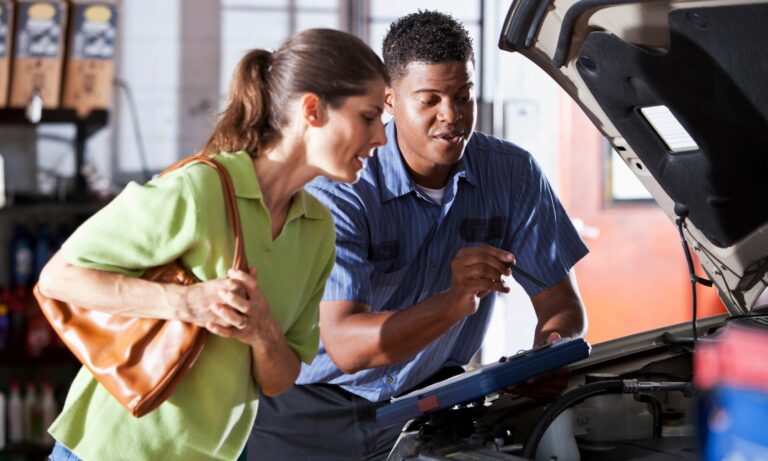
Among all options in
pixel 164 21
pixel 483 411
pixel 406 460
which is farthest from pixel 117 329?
pixel 164 21

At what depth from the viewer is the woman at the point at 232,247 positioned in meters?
1.28

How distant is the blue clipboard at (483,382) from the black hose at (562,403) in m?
0.05

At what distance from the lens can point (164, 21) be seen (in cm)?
407

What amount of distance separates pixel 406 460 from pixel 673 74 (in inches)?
26.2

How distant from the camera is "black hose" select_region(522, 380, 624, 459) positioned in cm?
134

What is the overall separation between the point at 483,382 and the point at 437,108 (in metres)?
0.63

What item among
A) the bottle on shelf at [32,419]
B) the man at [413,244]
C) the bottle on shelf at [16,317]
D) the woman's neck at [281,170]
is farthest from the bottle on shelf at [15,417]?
the woman's neck at [281,170]

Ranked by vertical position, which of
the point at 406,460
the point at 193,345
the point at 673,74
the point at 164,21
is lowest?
the point at 406,460

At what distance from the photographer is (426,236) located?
1.93 metres

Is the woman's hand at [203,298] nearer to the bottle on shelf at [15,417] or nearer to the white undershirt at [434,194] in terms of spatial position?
the white undershirt at [434,194]

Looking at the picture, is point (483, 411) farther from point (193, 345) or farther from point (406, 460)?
point (193, 345)

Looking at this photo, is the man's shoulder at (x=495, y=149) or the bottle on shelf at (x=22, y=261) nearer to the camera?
the man's shoulder at (x=495, y=149)

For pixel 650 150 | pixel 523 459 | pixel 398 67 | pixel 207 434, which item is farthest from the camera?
pixel 398 67

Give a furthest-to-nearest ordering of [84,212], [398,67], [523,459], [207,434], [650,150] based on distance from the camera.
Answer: [84,212], [398,67], [650,150], [207,434], [523,459]
